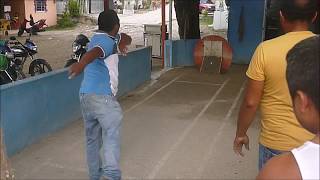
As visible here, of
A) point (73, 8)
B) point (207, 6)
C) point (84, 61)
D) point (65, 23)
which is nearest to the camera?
point (84, 61)

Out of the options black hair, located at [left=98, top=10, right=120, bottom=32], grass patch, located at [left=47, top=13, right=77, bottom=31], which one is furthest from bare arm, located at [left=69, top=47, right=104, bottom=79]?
grass patch, located at [left=47, top=13, right=77, bottom=31]

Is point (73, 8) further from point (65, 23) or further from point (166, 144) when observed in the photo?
point (166, 144)

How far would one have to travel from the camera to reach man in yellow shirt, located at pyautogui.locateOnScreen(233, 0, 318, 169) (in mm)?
2334

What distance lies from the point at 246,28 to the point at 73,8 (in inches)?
772

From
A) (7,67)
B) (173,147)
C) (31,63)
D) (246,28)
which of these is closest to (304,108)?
(173,147)

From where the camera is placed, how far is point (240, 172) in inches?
173

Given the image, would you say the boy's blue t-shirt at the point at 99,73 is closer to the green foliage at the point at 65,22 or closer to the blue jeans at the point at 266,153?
the blue jeans at the point at 266,153

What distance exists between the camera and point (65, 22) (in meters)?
27.2

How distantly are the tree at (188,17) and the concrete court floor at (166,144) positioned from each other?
477 centimetres

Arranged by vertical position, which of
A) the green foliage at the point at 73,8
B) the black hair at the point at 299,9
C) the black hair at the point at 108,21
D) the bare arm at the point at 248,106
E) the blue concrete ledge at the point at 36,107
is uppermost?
the green foliage at the point at 73,8

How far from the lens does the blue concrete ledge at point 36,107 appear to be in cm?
461

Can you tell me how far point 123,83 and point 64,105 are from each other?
87.4 inches

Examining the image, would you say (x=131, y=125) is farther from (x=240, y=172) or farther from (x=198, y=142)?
(x=240, y=172)

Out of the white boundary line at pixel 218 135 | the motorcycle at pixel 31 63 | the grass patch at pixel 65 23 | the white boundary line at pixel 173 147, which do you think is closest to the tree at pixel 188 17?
the white boundary line at pixel 218 135
